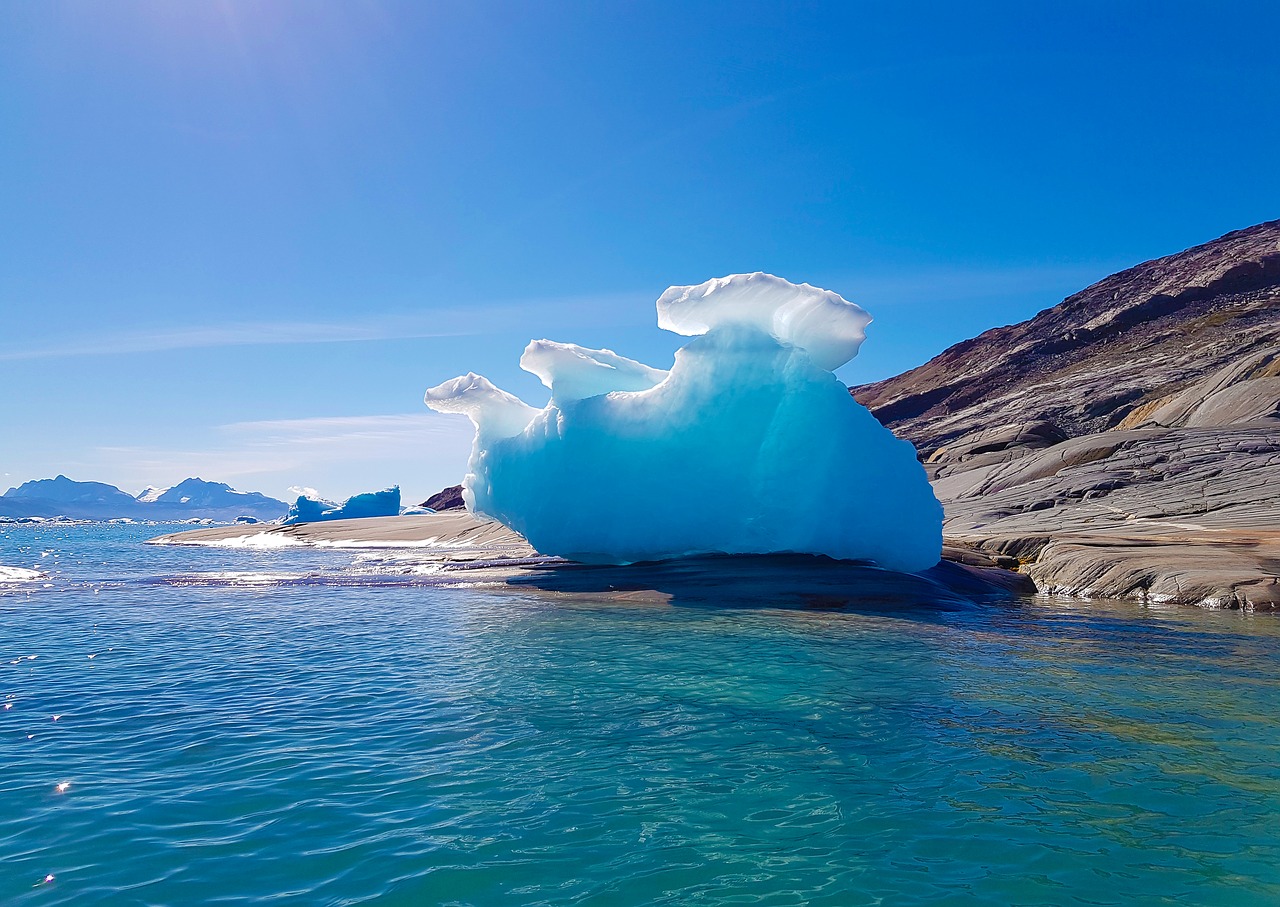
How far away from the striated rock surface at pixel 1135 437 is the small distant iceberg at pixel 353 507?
40.9 m

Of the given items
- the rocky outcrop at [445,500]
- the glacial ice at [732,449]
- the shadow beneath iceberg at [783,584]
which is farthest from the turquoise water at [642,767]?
the rocky outcrop at [445,500]

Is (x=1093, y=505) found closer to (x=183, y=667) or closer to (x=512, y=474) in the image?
(x=512, y=474)

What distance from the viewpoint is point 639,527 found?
18.6 metres

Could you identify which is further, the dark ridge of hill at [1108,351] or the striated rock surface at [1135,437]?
the dark ridge of hill at [1108,351]

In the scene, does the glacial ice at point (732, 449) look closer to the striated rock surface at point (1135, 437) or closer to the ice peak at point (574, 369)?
the ice peak at point (574, 369)

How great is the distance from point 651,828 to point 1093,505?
26580 mm

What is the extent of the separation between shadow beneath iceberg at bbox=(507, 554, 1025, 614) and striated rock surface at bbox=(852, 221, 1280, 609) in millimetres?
2824

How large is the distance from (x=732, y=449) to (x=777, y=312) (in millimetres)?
3106

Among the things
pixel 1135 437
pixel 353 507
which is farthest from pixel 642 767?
pixel 353 507

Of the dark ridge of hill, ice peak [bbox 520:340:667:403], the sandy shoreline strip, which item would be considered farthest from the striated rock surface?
the sandy shoreline strip

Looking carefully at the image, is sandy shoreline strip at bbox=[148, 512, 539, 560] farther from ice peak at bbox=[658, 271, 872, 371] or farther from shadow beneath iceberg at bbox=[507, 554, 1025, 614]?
ice peak at bbox=[658, 271, 872, 371]

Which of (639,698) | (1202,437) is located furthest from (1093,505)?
(639,698)

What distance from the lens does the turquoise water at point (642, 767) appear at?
13.7ft

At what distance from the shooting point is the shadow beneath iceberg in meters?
14.5
